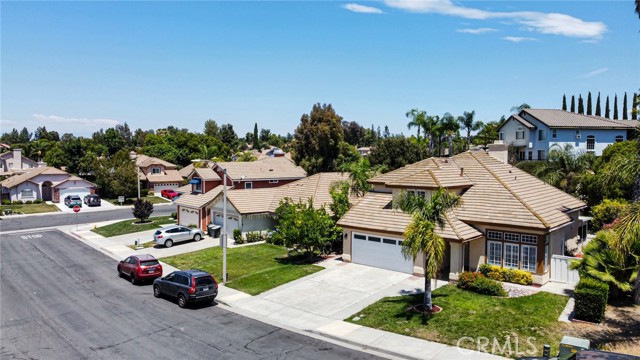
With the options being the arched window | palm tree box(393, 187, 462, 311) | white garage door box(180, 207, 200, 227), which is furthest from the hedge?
the arched window

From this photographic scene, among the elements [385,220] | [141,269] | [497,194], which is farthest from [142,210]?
[497,194]

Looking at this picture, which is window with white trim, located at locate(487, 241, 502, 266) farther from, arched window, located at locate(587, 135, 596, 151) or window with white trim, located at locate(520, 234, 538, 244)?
arched window, located at locate(587, 135, 596, 151)

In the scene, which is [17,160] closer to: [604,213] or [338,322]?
[338,322]

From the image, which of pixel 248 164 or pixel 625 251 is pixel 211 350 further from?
pixel 248 164

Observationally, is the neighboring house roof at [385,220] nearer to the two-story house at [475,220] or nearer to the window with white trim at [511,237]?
the two-story house at [475,220]

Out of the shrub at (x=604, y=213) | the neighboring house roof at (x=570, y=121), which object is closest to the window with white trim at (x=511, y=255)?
the shrub at (x=604, y=213)
